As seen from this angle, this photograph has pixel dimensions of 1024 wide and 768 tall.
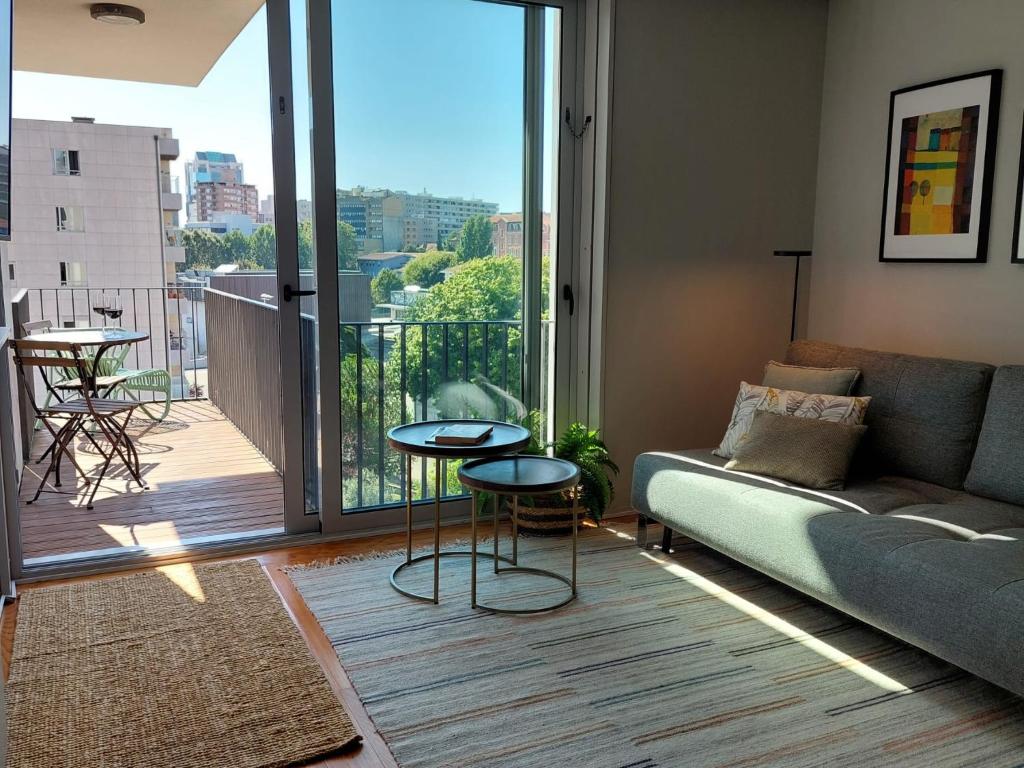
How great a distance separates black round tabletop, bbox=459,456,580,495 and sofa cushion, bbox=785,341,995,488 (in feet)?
4.04

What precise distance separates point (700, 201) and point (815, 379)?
42.7 inches

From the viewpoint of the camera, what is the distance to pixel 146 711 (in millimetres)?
2172

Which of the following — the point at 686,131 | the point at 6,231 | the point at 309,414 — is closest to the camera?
the point at 6,231

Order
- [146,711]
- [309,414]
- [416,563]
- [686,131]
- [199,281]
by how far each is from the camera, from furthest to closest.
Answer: [199,281] < [686,131] < [309,414] < [416,563] < [146,711]

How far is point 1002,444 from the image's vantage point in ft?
9.25

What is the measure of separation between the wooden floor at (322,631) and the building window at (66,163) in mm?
4426

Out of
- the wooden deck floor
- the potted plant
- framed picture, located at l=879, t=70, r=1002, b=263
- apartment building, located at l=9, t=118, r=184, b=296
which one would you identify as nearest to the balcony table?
the wooden deck floor

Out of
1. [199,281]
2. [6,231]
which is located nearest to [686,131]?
[6,231]

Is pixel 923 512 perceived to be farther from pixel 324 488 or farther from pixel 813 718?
→ pixel 324 488

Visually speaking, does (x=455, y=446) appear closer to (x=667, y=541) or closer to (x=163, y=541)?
(x=667, y=541)

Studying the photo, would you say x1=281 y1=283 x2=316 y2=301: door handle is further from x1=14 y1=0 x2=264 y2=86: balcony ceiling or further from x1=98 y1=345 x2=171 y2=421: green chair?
x1=98 y1=345 x2=171 y2=421: green chair

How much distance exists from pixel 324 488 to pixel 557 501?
1013mm

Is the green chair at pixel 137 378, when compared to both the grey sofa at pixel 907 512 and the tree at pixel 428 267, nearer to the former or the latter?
the tree at pixel 428 267

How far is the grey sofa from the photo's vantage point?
2.12m
